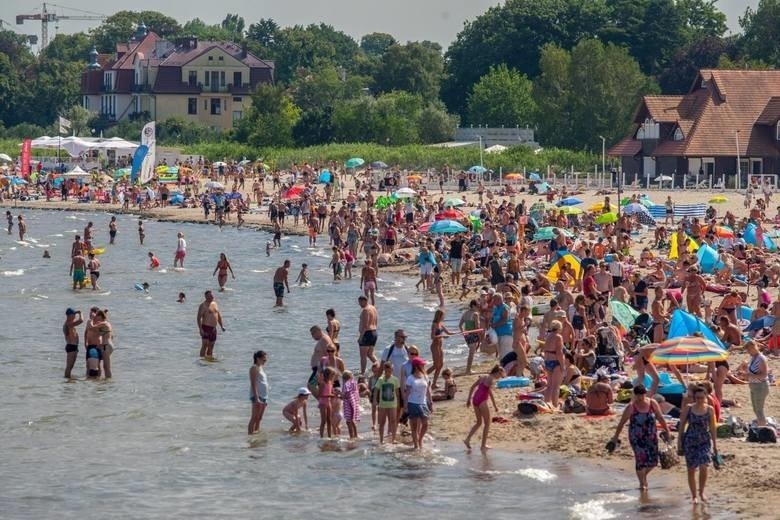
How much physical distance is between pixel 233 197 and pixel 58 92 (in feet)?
182

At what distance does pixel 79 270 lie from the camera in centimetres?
3941

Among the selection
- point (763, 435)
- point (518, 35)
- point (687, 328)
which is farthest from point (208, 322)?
point (518, 35)

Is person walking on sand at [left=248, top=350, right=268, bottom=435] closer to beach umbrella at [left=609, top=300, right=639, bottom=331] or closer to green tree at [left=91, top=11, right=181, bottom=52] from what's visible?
beach umbrella at [left=609, top=300, right=639, bottom=331]

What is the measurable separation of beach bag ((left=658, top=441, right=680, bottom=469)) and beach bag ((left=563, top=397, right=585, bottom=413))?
2450 mm

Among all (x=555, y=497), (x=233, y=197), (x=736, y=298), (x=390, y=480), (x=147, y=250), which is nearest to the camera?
(x=555, y=497)

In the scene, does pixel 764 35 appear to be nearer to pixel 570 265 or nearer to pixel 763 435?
pixel 570 265

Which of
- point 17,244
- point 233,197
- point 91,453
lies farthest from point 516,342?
point 233,197

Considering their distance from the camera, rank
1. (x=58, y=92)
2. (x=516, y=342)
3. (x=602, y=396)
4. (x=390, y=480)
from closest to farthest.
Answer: (x=390, y=480) < (x=602, y=396) < (x=516, y=342) < (x=58, y=92)

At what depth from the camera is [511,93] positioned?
85.4m

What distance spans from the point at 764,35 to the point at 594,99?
17.3m

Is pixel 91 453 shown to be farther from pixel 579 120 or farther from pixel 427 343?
pixel 579 120

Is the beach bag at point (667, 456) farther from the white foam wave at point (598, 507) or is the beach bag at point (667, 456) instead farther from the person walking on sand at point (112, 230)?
the person walking on sand at point (112, 230)

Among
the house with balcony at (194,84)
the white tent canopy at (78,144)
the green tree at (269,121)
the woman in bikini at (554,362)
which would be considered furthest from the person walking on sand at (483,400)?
the house with balcony at (194,84)

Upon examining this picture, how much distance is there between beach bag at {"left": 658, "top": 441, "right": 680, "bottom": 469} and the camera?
17.0 m
